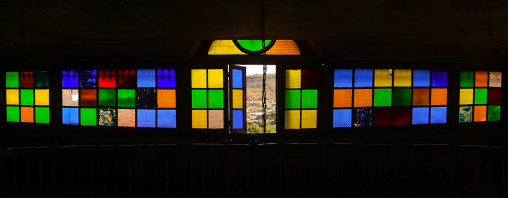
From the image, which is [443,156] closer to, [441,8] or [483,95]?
[483,95]

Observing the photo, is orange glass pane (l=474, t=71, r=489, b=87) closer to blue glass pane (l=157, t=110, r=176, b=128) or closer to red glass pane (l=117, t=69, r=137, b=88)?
blue glass pane (l=157, t=110, r=176, b=128)

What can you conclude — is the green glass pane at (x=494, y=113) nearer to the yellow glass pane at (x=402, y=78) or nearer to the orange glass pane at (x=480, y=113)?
the orange glass pane at (x=480, y=113)

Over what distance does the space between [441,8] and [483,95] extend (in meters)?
4.49

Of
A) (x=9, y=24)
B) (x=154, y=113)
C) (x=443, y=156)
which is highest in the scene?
(x=9, y=24)

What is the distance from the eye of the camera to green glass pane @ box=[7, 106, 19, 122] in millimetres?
7172

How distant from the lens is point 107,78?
6.52 meters

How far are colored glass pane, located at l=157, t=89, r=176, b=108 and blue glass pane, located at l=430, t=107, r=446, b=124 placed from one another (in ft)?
19.6

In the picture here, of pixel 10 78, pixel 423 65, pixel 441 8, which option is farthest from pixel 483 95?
pixel 10 78

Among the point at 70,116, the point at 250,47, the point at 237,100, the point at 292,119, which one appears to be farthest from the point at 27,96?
the point at 292,119

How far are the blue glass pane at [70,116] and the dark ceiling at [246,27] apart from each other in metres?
1.18

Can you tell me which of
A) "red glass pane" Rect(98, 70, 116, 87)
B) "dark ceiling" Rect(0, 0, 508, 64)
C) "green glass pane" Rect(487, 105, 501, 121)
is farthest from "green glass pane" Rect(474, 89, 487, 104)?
"red glass pane" Rect(98, 70, 116, 87)

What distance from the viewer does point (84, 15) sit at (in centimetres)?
440

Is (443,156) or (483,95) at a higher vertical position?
(483,95)

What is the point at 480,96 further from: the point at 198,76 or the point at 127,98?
the point at 127,98
